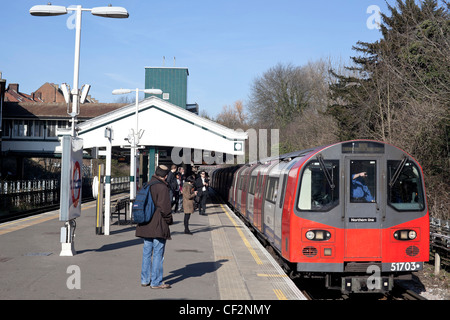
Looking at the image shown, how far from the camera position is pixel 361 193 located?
8281 mm

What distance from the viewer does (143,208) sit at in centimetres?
721

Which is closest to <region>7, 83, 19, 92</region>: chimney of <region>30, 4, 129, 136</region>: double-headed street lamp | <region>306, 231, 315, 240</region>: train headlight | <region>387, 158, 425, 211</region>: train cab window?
<region>30, 4, 129, 136</region>: double-headed street lamp

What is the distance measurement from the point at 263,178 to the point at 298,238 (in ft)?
17.3

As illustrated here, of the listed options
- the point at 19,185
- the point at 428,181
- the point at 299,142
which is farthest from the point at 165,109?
the point at 299,142

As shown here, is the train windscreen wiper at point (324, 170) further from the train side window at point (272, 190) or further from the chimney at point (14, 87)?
the chimney at point (14, 87)

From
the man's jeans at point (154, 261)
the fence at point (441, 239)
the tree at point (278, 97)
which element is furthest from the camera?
the tree at point (278, 97)

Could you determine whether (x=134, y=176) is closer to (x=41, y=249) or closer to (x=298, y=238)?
(x=41, y=249)

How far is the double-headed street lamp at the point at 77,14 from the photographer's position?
11102mm

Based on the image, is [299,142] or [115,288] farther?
[299,142]

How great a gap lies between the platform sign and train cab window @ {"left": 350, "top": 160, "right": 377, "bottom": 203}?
216 inches

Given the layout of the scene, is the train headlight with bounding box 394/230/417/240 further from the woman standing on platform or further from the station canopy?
the station canopy

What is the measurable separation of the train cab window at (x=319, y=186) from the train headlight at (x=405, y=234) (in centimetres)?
108

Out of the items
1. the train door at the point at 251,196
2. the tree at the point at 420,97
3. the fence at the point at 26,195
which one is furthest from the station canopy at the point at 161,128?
the train door at the point at 251,196
